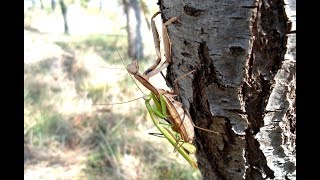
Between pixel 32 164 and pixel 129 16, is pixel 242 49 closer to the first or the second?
pixel 32 164

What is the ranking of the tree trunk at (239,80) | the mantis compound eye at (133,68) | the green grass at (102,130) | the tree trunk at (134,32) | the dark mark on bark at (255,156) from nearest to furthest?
the tree trunk at (239,80), the dark mark on bark at (255,156), the mantis compound eye at (133,68), the green grass at (102,130), the tree trunk at (134,32)

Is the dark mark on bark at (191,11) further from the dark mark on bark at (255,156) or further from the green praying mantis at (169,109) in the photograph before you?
the dark mark on bark at (255,156)

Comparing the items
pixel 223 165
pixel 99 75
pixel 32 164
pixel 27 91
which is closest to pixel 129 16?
pixel 99 75

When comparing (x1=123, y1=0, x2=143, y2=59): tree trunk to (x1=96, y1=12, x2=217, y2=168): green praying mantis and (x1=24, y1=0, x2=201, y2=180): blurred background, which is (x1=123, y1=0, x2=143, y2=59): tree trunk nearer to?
(x1=24, y1=0, x2=201, y2=180): blurred background

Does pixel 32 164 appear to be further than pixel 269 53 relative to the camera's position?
Yes

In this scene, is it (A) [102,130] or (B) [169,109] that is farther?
(A) [102,130]

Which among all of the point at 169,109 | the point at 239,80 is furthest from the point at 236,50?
the point at 169,109

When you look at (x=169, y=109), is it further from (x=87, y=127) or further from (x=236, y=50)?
(x=87, y=127)

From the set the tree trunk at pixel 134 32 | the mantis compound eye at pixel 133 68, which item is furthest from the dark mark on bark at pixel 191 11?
the tree trunk at pixel 134 32
